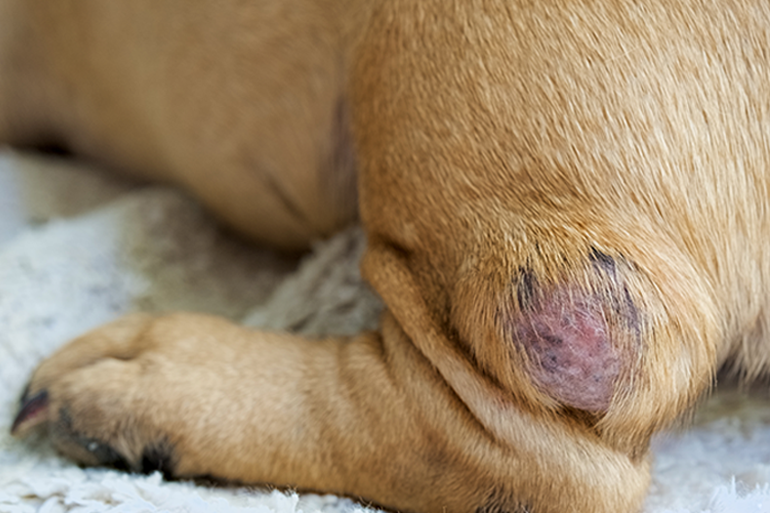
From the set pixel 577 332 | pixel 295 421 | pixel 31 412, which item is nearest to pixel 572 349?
pixel 577 332

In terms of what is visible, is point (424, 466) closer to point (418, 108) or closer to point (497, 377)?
point (497, 377)

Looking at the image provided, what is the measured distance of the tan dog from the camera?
559 mm

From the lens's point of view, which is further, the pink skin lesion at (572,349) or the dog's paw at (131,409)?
the dog's paw at (131,409)

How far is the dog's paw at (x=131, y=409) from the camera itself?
2.28ft

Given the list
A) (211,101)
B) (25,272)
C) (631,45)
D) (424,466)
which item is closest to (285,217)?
(211,101)

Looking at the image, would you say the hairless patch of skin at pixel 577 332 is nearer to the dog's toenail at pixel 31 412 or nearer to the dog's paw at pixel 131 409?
the dog's paw at pixel 131 409

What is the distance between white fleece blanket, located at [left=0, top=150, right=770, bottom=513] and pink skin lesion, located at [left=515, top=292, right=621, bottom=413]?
0.14 m

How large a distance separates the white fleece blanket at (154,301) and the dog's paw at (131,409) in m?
0.03

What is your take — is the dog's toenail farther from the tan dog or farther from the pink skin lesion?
the pink skin lesion

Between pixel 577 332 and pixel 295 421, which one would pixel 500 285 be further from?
pixel 295 421

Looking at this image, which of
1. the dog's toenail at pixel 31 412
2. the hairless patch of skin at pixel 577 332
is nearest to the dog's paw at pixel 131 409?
the dog's toenail at pixel 31 412

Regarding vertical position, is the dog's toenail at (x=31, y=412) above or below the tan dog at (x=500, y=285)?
below

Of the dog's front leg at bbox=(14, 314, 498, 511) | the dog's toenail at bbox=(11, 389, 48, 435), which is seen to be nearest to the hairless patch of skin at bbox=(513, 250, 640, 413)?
the dog's front leg at bbox=(14, 314, 498, 511)

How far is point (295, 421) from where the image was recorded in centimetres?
70
